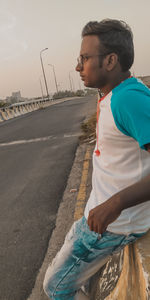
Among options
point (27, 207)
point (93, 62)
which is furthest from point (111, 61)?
point (27, 207)

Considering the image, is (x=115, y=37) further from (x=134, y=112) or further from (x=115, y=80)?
(x=134, y=112)

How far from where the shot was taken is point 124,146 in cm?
143

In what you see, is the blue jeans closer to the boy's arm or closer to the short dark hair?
→ the boy's arm

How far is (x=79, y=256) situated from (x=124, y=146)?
65 cm

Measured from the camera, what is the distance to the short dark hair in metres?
1.45

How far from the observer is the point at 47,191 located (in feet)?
16.7

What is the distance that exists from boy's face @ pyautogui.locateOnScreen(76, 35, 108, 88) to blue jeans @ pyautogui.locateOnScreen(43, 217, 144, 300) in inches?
29.7

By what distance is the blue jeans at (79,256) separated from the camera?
5.26 feet

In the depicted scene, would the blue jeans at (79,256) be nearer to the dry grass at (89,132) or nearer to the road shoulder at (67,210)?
the road shoulder at (67,210)

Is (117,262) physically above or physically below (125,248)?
below

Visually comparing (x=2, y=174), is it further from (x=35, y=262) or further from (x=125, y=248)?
(x=125, y=248)

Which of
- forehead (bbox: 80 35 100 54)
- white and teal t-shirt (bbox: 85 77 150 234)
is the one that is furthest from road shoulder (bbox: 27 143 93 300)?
forehead (bbox: 80 35 100 54)

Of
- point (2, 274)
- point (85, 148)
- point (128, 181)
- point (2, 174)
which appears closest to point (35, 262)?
point (2, 274)

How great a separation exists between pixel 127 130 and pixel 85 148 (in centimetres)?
685
